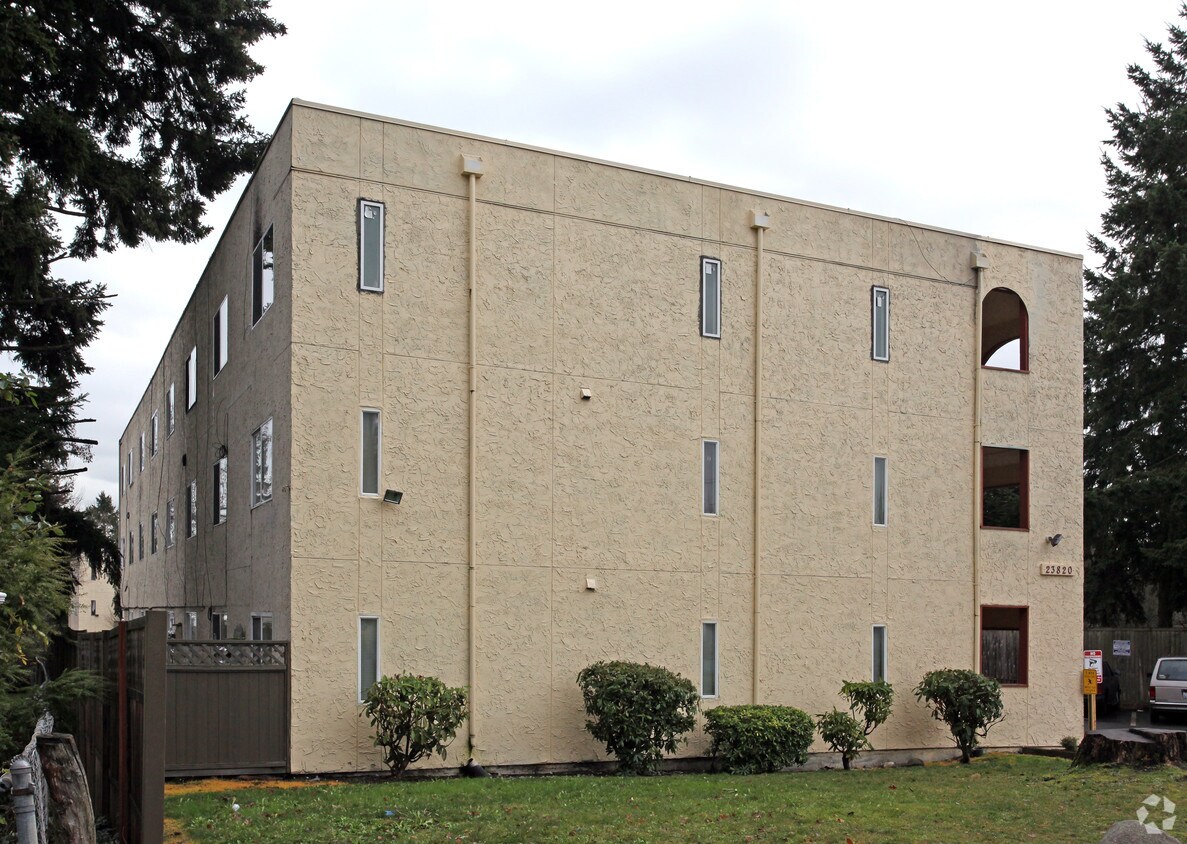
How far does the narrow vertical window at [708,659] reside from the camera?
61.4ft

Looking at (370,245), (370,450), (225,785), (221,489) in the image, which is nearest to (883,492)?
(370,450)

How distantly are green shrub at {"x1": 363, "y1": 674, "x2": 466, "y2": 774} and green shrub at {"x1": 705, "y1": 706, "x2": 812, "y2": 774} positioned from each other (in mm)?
4264

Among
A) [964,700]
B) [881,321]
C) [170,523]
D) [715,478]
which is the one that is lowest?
[964,700]

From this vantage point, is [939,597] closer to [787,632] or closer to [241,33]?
[787,632]

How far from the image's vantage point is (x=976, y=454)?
21.7m

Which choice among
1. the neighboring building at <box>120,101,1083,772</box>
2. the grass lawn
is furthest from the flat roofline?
the grass lawn

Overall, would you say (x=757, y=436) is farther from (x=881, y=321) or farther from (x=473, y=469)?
(x=473, y=469)

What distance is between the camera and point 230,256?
2127cm

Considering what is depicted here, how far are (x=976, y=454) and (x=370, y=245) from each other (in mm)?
11476

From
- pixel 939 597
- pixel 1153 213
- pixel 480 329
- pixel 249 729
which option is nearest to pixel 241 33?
pixel 480 329

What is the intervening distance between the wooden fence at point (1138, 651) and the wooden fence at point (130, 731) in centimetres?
2969

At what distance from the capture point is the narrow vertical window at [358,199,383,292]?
1686 cm

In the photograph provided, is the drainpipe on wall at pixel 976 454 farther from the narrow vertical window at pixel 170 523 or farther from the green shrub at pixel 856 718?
the narrow vertical window at pixel 170 523

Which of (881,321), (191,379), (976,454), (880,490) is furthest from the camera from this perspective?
(191,379)
